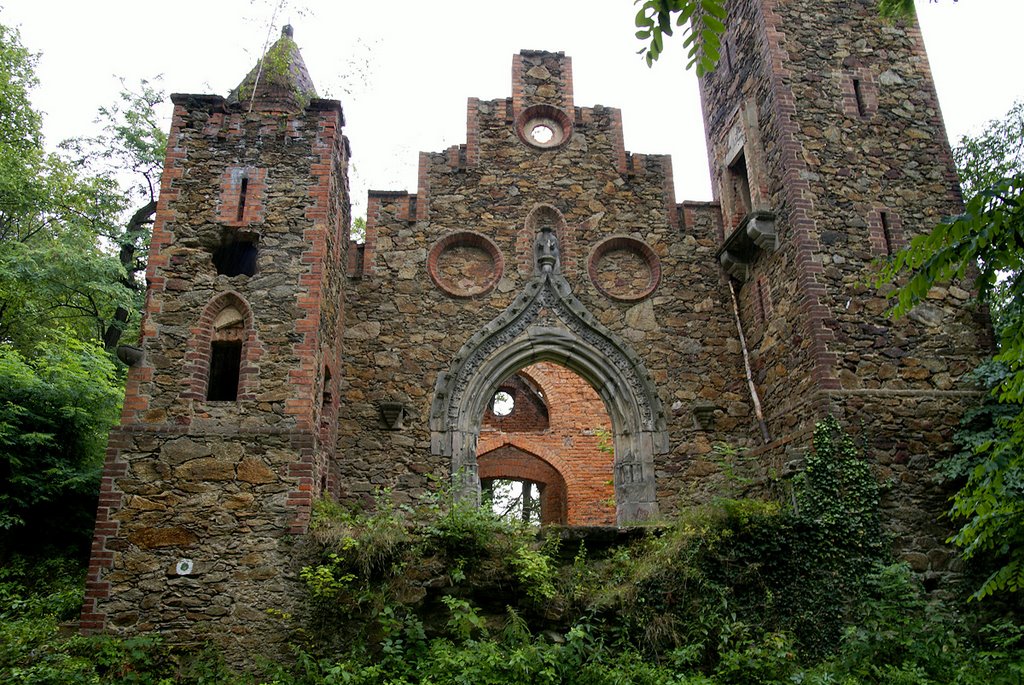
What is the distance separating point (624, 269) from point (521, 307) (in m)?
1.74

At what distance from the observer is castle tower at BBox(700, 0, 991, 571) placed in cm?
875

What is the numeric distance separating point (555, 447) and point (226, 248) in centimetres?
846

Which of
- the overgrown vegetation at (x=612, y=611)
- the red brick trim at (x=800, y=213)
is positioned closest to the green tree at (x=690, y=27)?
the overgrown vegetation at (x=612, y=611)

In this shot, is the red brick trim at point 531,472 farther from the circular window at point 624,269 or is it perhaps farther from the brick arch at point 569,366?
the circular window at point 624,269

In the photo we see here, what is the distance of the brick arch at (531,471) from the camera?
15891mm

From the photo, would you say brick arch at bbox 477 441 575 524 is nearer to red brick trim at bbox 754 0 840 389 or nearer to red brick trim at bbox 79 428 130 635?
red brick trim at bbox 754 0 840 389

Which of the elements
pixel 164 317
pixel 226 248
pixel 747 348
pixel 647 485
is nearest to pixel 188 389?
pixel 164 317

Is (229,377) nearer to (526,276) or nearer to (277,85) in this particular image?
(277,85)

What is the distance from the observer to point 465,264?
1125 centimetres

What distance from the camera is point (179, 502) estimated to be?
7.90m

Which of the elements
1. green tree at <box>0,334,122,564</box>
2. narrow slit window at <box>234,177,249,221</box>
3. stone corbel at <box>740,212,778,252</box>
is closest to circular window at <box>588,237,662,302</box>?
stone corbel at <box>740,212,778,252</box>

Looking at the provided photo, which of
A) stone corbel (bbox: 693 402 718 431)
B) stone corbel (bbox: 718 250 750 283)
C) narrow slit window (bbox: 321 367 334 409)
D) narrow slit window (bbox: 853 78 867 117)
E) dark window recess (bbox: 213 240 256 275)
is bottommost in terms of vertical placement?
stone corbel (bbox: 693 402 718 431)

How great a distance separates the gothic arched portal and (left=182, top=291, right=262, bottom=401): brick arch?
2.56m

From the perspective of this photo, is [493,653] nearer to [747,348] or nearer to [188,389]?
[188,389]
